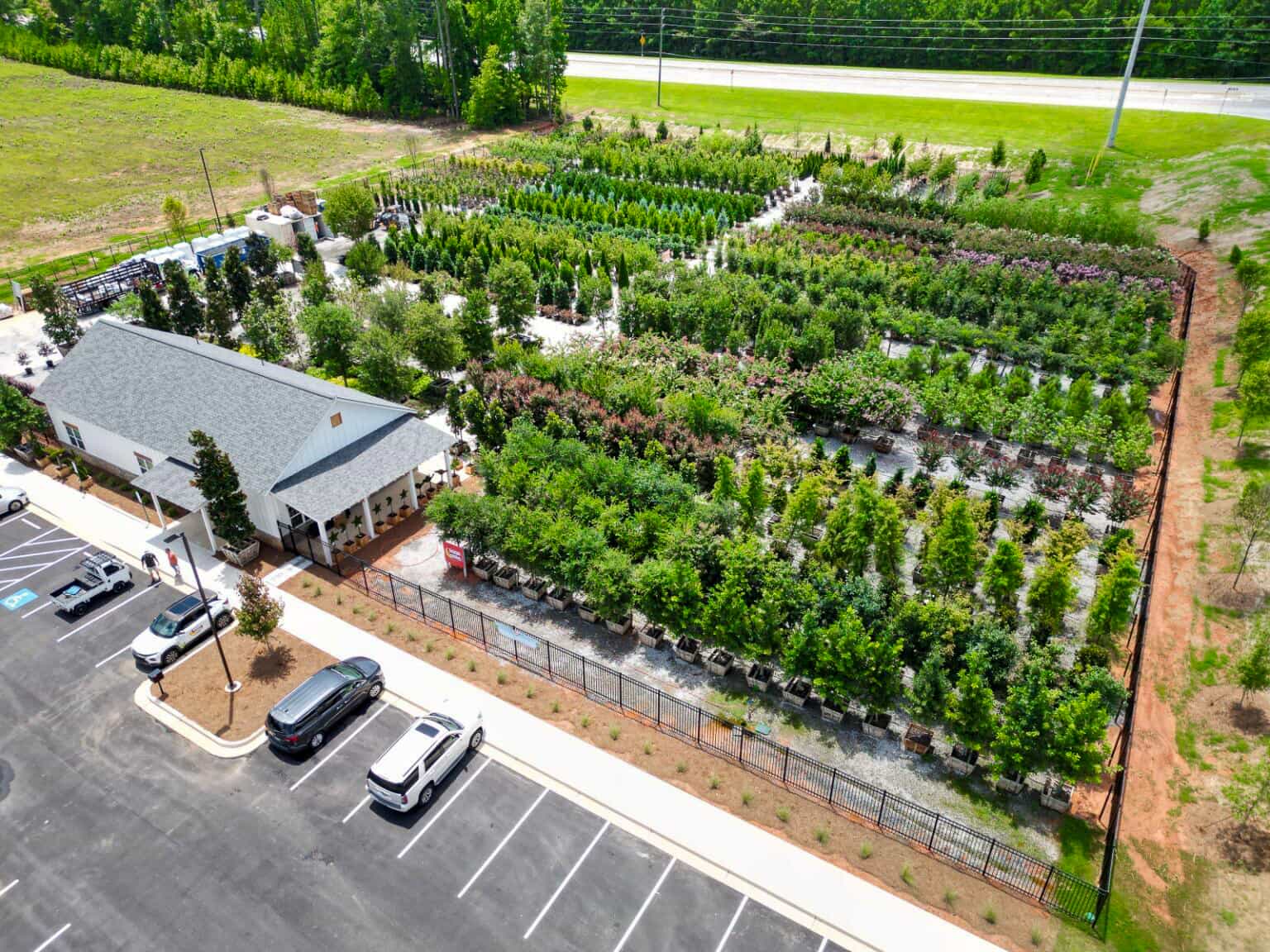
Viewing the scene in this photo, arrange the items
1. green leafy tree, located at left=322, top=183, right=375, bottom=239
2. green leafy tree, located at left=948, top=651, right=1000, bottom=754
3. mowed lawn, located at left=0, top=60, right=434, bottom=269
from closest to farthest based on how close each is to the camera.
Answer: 1. green leafy tree, located at left=948, top=651, right=1000, bottom=754
2. green leafy tree, located at left=322, top=183, right=375, bottom=239
3. mowed lawn, located at left=0, top=60, right=434, bottom=269

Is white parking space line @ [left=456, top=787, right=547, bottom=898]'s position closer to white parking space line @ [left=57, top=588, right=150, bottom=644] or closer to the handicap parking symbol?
white parking space line @ [left=57, top=588, right=150, bottom=644]

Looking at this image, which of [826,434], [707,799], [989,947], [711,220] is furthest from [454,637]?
[711,220]

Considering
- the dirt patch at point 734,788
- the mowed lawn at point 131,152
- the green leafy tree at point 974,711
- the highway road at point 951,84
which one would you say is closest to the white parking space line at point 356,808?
the dirt patch at point 734,788

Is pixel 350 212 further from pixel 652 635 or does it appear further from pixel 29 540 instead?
pixel 652 635

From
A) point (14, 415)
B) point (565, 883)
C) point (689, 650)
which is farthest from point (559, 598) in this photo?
point (14, 415)

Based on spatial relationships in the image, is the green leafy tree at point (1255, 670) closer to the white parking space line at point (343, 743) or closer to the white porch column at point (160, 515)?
the white parking space line at point (343, 743)

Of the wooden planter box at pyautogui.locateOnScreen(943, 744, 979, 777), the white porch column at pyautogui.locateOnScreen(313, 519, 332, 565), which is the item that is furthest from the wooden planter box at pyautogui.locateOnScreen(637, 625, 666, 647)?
the white porch column at pyautogui.locateOnScreen(313, 519, 332, 565)

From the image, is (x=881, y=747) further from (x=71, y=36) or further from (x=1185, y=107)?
(x=71, y=36)
